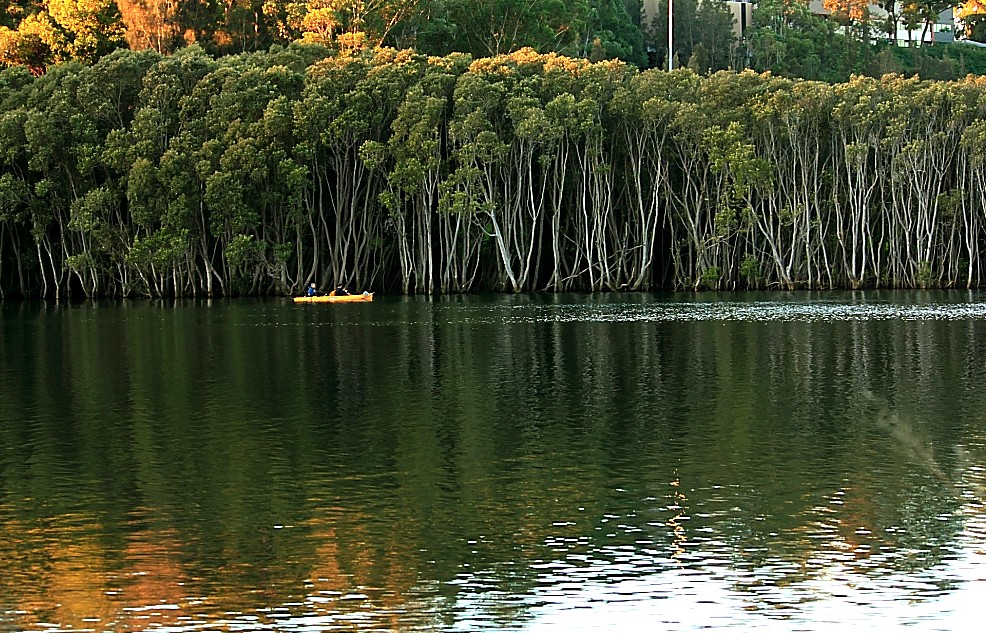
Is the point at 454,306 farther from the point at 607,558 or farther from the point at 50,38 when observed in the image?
the point at 607,558

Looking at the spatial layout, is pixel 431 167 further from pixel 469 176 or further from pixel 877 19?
pixel 877 19

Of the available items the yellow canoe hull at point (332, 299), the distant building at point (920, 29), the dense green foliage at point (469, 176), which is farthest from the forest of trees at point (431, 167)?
the distant building at point (920, 29)

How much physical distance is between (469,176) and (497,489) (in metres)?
49.1

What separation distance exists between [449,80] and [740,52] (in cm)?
3659

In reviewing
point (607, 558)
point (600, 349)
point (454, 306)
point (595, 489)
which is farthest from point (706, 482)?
point (454, 306)

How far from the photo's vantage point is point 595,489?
1614 centimetres

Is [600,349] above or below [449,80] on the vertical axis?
below

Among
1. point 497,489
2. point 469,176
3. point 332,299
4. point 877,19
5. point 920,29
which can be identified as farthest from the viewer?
point 920,29

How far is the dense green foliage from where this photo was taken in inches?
2470

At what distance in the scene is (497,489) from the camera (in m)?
16.3

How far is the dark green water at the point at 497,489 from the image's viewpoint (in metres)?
11.5

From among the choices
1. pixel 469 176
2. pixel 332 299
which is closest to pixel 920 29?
pixel 469 176

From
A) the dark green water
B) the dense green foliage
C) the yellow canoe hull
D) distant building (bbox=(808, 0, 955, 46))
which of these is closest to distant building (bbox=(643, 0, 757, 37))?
distant building (bbox=(808, 0, 955, 46))

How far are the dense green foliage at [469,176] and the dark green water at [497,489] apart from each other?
29.4 m
